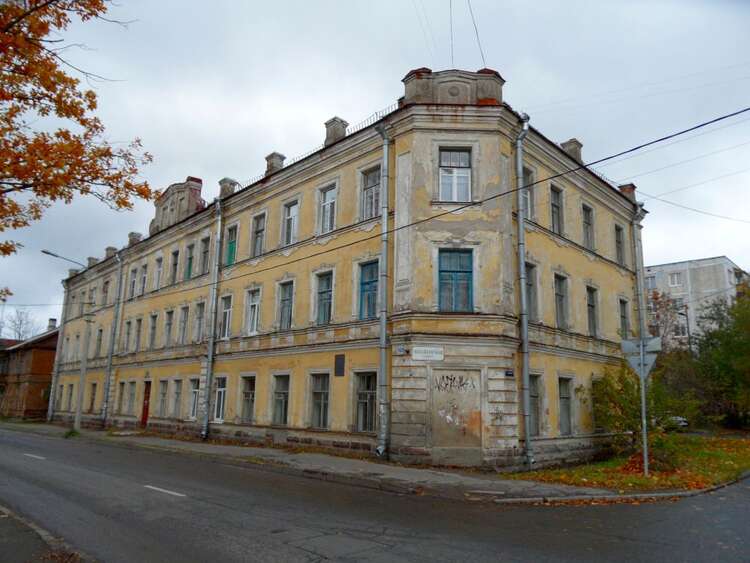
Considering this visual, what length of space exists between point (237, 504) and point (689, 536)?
22.7 ft

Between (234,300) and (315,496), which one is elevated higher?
(234,300)

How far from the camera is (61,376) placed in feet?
134

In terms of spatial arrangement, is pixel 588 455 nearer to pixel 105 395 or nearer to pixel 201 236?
pixel 201 236

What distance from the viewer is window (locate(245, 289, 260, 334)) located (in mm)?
22641

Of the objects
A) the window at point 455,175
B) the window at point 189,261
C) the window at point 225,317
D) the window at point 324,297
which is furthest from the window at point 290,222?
the window at point 189,261

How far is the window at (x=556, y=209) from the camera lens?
65.5 ft

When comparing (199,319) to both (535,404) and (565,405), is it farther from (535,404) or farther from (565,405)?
(565,405)

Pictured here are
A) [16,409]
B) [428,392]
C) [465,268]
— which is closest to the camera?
[428,392]

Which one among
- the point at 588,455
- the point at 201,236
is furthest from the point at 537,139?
the point at 201,236

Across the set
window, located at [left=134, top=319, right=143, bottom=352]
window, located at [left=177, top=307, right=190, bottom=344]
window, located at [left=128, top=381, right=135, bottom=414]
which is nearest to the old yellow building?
window, located at [left=177, top=307, right=190, bottom=344]

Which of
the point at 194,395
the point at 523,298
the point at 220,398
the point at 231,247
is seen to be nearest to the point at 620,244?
the point at 523,298

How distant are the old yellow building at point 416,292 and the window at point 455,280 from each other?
0.15 feet

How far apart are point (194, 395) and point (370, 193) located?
43.2 feet

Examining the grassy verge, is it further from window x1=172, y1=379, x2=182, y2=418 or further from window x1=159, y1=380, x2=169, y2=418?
window x1=159, y1=380, x2=169, y2=418
